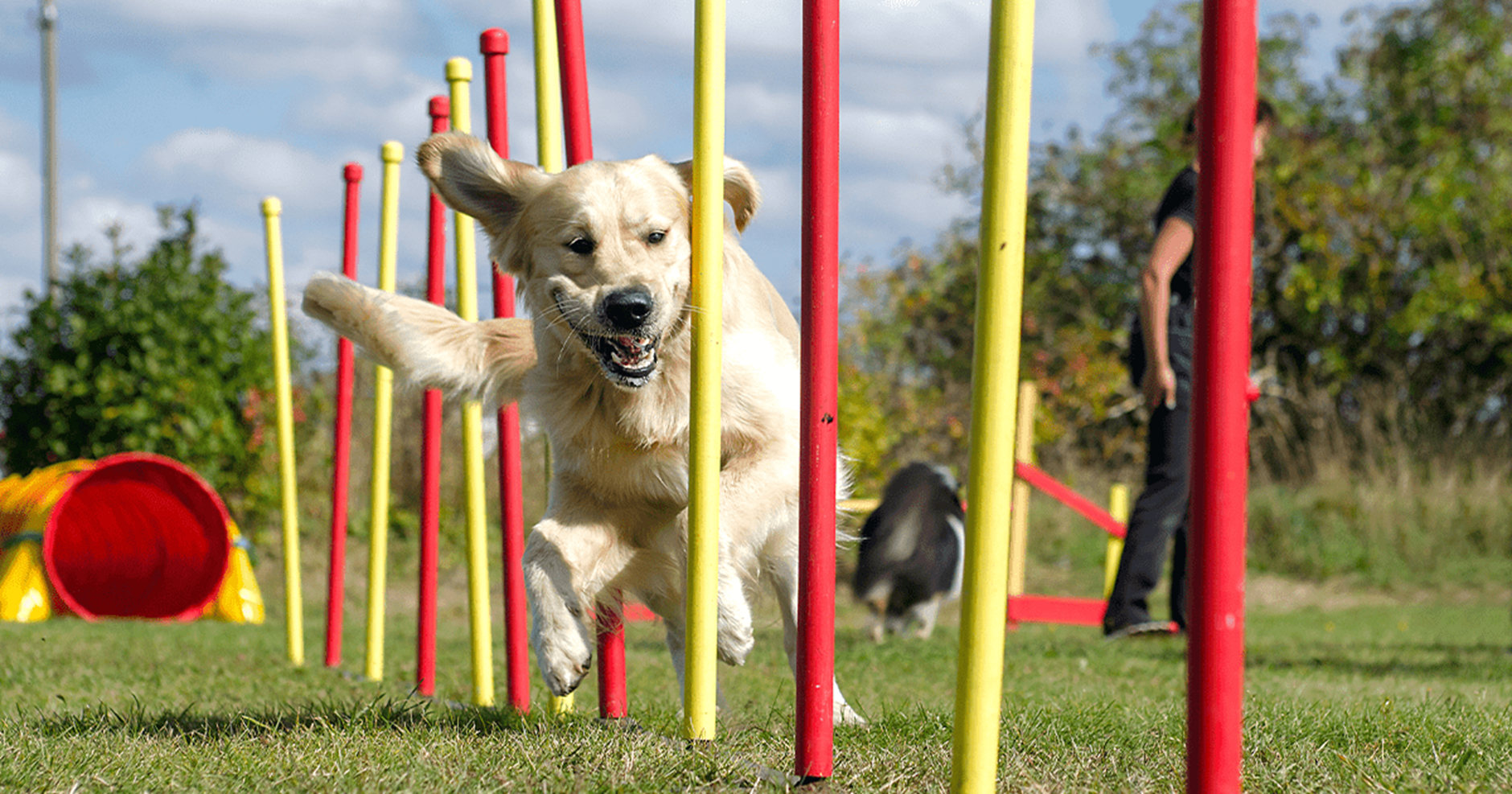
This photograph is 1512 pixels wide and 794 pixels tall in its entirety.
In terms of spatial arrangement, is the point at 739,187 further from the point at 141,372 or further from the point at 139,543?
the point at 141,372

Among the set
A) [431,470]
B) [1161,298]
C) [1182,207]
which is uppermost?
[1182,207]

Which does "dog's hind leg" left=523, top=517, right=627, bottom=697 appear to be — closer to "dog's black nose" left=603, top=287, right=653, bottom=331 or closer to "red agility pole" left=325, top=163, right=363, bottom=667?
"dog's black nose" left=603, top=287, right=653, bottom=331

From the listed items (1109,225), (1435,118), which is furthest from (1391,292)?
(1109,225)

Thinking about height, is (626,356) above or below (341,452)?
above

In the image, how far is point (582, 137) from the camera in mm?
3082

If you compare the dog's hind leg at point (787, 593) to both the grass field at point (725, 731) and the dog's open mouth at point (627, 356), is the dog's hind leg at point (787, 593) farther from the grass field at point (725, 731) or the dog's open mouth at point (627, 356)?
the dog's open mouth at point (627, 356)

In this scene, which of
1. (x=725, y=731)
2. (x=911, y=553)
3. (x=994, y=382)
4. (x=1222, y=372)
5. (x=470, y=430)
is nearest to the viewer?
(x=1222, y=372)

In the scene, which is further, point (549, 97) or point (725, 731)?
point (549, 97)

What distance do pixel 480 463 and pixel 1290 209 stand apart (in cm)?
1032

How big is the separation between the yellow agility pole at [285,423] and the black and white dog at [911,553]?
9.55 feet

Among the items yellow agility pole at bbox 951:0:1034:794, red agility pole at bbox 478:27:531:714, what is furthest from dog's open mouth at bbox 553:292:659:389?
yellow agility pole at bbox 951:0:1034:794

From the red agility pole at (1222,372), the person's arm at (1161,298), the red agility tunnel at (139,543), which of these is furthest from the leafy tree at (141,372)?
the red agility pole at (1222,372)

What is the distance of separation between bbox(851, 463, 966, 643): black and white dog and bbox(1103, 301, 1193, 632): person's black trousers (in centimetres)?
186

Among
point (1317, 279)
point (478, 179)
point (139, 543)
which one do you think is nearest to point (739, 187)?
point (478, 179)
